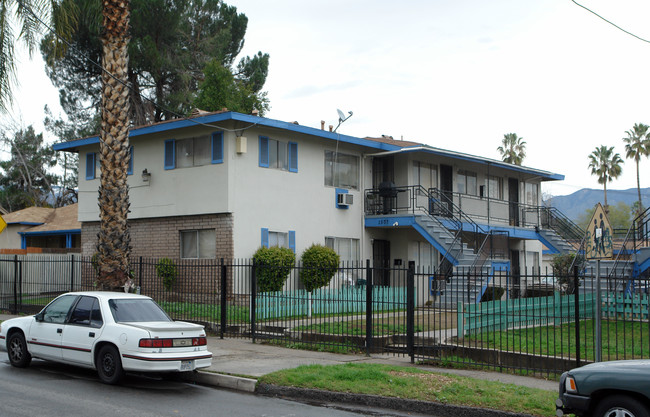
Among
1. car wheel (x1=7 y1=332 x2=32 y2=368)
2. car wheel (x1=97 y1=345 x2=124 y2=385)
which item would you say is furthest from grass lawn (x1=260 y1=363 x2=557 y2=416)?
car wheel (x1=7 y1=332 x2=32 y2=368)

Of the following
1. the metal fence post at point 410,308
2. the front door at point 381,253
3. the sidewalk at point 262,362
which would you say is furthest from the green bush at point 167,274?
the metal fence post at point 410,308

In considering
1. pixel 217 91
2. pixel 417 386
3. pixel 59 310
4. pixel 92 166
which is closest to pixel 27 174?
pixel 217 91

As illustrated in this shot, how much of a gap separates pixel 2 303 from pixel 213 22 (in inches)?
1005

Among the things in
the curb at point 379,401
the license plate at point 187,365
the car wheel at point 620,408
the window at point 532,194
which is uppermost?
the window at point 532,194

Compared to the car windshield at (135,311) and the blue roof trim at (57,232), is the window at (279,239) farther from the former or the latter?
the blue roof trim at (57,232)

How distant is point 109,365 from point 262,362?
3.07 m

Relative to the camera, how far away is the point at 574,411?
24.0 ft

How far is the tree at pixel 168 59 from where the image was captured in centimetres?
3756

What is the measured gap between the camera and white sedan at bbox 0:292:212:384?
10.3 metres

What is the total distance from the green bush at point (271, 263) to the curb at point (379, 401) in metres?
10.1

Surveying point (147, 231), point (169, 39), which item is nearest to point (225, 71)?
point (169, 39)

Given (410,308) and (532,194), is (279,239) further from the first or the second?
(532,194)

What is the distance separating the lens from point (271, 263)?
2164 centimetres

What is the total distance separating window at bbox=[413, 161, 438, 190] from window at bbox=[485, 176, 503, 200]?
4177 millimetres
